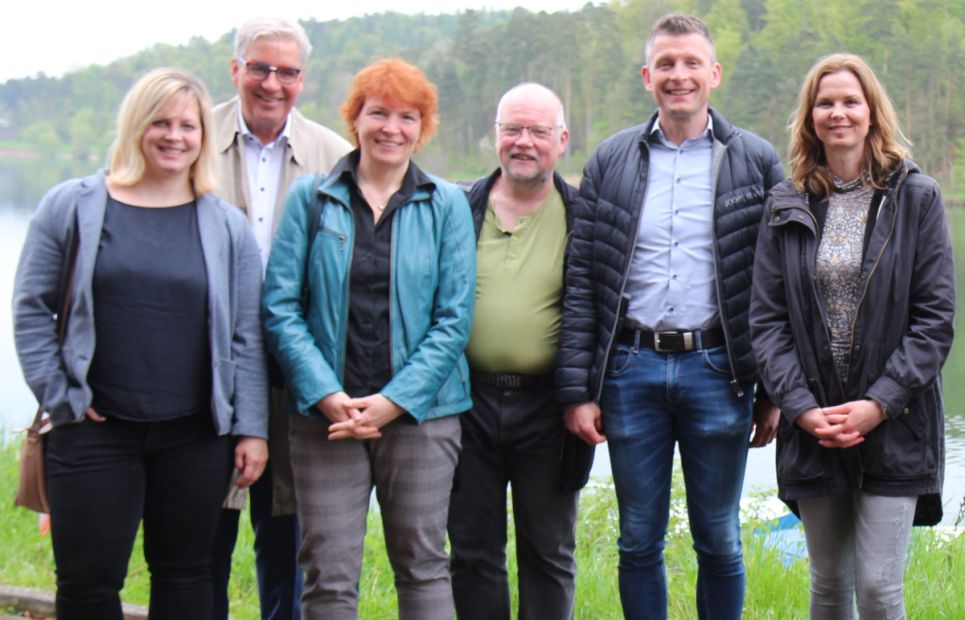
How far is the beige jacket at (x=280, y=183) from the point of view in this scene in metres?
3.35

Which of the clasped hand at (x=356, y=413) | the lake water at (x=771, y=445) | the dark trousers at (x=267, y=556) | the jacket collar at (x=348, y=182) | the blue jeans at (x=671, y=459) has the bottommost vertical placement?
the lake water at (x=771, y=445)

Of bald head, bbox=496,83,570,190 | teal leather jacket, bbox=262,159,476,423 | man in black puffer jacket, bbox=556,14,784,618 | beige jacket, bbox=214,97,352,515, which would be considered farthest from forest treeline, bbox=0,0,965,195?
teal leather jacket, bbox=262,159,476,423

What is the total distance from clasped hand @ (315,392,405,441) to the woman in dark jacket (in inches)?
41.0

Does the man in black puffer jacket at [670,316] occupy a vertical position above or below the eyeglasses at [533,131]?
below

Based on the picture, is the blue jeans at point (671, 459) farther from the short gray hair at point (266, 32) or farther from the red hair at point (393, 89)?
the short gray hair at point (266, 32)

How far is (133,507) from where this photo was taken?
2834mm

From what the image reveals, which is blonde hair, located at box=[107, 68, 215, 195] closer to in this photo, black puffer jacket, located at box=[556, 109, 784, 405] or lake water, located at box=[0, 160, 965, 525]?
black puffer jacket, located at box=[556, 109, 784, 405]

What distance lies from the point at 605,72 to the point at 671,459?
39992 mm

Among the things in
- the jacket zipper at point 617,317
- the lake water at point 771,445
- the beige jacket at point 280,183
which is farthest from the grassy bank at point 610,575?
the lake water at point 771,445

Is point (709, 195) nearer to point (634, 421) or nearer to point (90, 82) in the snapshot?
point (634, 421)

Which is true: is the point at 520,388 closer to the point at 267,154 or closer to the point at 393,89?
the point at 393,89

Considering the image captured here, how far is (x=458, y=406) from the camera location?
3107 millimetres

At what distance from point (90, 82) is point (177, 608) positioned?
52.0m

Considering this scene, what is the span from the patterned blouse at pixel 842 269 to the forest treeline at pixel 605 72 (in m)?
29.2
